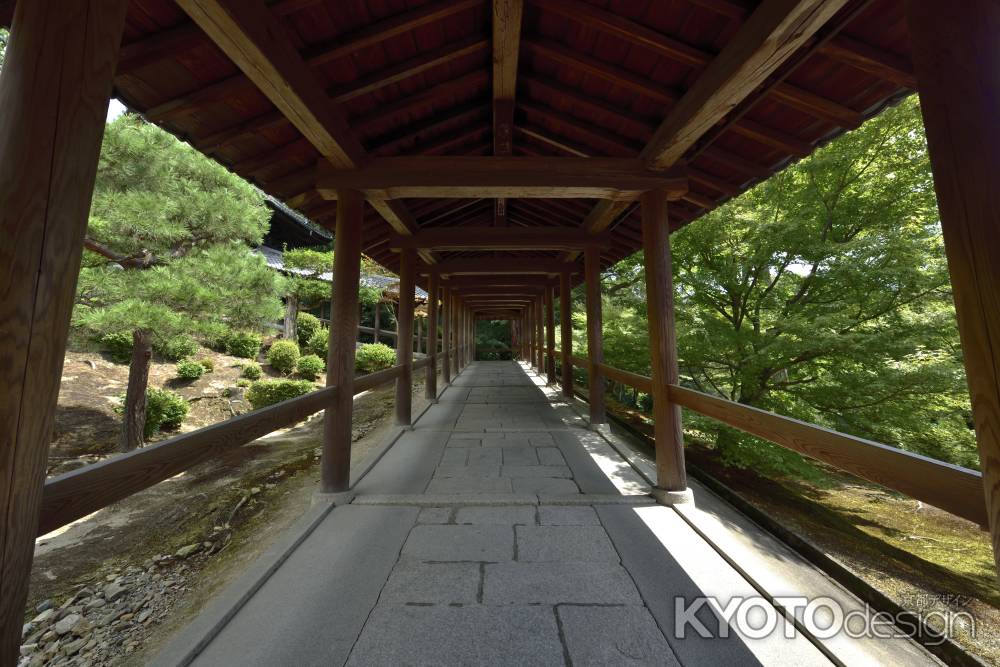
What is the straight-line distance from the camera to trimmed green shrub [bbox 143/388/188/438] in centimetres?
815

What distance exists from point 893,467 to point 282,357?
1534 cm

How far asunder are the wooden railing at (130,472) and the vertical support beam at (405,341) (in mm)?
3326

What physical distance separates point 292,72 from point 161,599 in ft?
13.0

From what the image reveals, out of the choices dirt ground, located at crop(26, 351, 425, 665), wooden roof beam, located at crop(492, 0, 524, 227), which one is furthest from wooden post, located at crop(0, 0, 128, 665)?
wooden roof beam, located at crop(492, 0, 524, 227)

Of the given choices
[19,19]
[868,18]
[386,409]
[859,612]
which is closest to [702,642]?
[859,612]

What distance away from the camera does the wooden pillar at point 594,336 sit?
5.43 metres

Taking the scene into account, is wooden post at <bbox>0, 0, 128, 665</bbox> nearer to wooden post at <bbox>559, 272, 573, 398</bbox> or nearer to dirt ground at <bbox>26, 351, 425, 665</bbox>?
dirt ground at <bbox>26, 351, 425, 665</bbox>

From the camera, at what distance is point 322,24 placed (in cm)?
224

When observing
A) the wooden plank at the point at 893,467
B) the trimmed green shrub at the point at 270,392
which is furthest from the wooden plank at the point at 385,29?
the trimmed green shrub at the point at 270,392

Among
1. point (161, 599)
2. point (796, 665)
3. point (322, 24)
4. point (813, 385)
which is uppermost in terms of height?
point (322, 24)

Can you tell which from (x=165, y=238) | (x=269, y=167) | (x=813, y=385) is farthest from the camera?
(x=165, y=238)

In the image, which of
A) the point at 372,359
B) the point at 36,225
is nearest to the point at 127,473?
the point at 36,225

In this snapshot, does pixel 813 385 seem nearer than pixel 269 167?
No

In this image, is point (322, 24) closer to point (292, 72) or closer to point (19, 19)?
point (292, 72)
